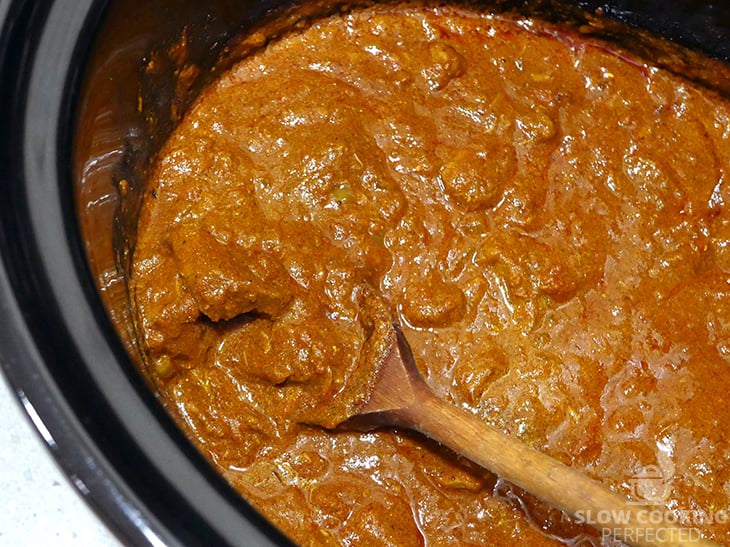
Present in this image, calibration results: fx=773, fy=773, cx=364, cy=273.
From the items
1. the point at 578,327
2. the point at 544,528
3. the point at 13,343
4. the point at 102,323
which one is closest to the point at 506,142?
the point at 578,327

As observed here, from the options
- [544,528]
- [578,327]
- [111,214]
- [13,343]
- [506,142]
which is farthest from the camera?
[506,142]

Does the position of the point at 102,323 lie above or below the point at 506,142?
above

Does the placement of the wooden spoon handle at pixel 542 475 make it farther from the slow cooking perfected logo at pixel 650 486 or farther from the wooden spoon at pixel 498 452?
the slow cooking perfected logo at pixel 650 486

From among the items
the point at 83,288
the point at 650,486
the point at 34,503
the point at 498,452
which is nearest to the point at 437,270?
the point at 498,452

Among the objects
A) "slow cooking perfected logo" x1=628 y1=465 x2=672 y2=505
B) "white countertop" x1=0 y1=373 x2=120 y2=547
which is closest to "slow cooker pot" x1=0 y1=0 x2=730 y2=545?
"white countertop" x1=0 y1=373 x2=120 y2=547

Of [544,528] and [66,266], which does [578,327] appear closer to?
[544,528]

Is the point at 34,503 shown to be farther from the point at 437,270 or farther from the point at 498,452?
the point at 437,270

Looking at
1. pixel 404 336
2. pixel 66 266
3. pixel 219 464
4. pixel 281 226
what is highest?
pixel 66 266

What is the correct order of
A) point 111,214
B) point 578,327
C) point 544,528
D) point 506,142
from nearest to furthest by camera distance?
point 111,214 < point 544,528 < point 578,327 < point 506,142

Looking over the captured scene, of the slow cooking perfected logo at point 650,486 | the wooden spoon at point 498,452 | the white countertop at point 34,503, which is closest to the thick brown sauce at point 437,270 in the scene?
the slow cooking perfected logo at point 650,486
